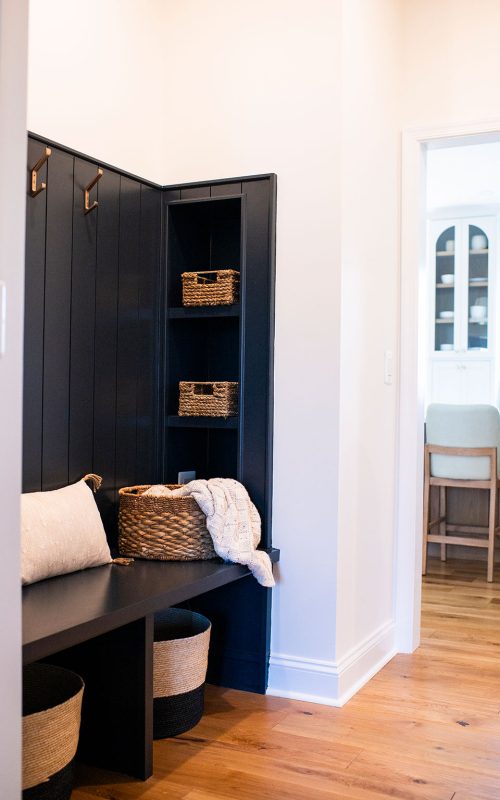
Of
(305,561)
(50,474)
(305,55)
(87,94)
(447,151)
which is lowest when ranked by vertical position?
(305,561)

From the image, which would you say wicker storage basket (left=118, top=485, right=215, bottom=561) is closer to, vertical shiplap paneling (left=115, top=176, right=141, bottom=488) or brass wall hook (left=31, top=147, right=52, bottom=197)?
vertical shiplap paneling (left=115, top=176, right=141, bottom=488)

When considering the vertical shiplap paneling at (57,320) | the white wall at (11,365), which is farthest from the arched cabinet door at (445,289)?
the white wall at (11,365)

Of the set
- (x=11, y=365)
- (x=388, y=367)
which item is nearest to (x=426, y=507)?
(x=388, y=367)

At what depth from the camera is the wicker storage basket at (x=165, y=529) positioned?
2.54m

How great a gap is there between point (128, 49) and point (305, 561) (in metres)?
1.81

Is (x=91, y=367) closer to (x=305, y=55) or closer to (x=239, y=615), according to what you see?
(x=239, y=615)

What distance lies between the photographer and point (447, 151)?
5457mm

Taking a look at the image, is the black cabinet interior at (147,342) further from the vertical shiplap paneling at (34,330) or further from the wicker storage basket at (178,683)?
the wicker storage basket at (178,683)

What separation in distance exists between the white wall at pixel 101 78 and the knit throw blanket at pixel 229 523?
110 centimetres

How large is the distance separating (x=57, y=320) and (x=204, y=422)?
26.5 inches

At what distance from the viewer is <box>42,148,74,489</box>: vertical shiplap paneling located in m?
2.38

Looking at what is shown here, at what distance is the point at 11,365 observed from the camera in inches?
51.6

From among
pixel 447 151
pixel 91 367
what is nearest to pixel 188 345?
pixel 91 367

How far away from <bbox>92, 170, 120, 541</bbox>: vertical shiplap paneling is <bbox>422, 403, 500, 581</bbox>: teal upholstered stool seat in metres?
2.74
